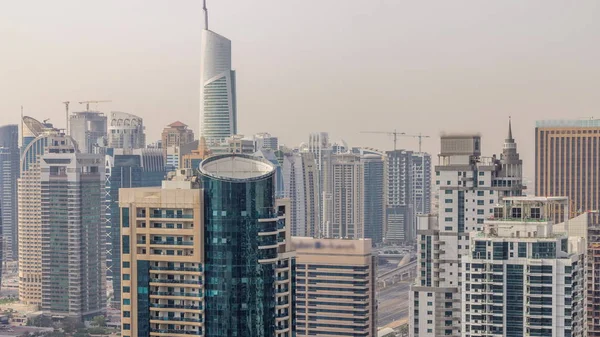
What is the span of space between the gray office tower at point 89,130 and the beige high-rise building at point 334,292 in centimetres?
1607

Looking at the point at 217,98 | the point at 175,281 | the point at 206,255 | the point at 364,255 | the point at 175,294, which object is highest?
the point at 217,98

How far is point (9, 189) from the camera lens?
34.3 metres

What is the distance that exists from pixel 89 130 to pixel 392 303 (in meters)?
13.3

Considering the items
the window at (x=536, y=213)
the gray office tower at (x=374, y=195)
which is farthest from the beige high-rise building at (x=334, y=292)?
the gray office tower at (x=374, y=195)

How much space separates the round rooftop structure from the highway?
11.9 meters

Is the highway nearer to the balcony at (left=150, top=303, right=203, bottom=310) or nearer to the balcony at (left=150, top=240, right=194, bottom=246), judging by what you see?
the balcony at (left=150, top=303, right=203, bottom=310)

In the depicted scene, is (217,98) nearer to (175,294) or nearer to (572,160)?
(572,160)

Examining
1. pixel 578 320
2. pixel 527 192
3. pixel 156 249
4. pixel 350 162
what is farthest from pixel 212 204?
pixel 350 162

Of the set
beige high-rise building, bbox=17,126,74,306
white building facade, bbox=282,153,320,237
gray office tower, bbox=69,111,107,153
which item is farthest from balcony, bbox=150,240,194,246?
gray office tower, bbox=69,111,107,153

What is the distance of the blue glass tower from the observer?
1057 centimetres

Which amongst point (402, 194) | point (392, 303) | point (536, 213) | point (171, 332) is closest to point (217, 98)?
point (402, 194)

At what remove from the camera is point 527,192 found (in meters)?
14.4

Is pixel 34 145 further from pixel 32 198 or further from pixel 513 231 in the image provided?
pixel 513 231

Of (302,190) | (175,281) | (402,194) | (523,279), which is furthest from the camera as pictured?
(402,194)
